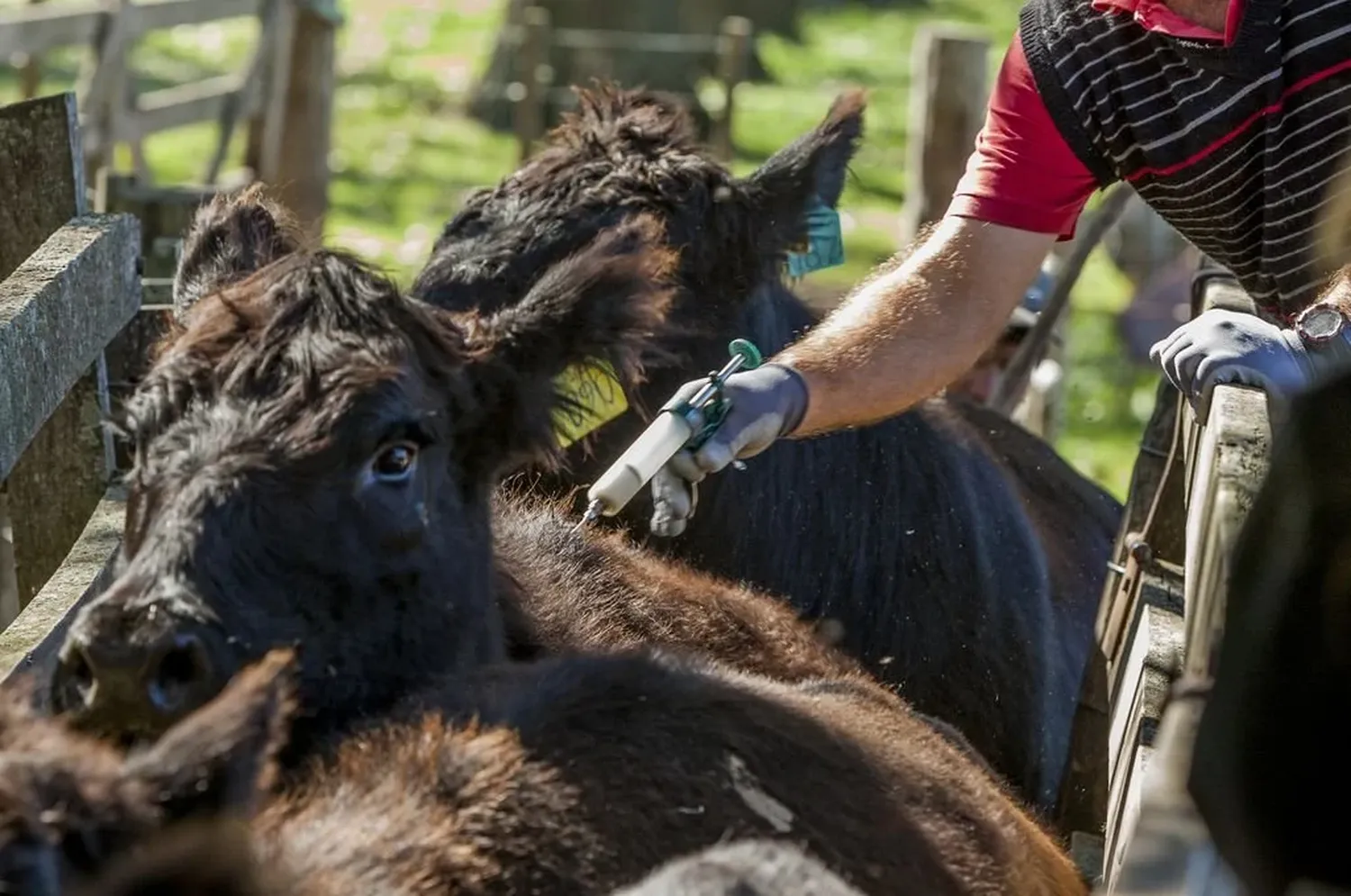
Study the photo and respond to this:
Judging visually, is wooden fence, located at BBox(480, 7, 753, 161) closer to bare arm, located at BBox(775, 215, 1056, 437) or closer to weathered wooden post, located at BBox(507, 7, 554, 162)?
weathered wooden post, located at BBox(507, 7, 554, 162)

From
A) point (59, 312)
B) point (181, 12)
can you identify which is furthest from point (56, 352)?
point (181, 12)

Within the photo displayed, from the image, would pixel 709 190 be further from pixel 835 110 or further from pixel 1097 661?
pixel 1097 661

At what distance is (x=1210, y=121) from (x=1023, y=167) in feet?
1.32

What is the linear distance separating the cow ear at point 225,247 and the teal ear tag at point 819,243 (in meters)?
1.79

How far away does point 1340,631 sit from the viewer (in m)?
2.12

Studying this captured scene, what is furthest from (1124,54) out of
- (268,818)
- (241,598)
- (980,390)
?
(980,390)

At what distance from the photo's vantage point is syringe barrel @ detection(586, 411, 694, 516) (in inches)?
132

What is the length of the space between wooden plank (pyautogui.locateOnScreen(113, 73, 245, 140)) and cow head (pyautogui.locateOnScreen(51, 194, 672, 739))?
30.6ft

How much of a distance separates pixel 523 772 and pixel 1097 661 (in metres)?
2.27

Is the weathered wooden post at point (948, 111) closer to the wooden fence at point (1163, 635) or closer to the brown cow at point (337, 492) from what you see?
the wooden fence at point (1163, 635)

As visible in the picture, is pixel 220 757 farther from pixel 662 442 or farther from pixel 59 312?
pixel 59 312

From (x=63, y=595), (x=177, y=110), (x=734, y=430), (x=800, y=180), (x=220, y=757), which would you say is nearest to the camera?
(x=220, y=757)

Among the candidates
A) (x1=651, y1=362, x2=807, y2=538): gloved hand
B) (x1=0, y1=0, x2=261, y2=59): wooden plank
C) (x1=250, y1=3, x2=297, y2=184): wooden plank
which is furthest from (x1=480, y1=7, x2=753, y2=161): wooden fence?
(x1=651, y1=362, x2=807, y2=538): gloved hand

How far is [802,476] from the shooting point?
4.98 meters
